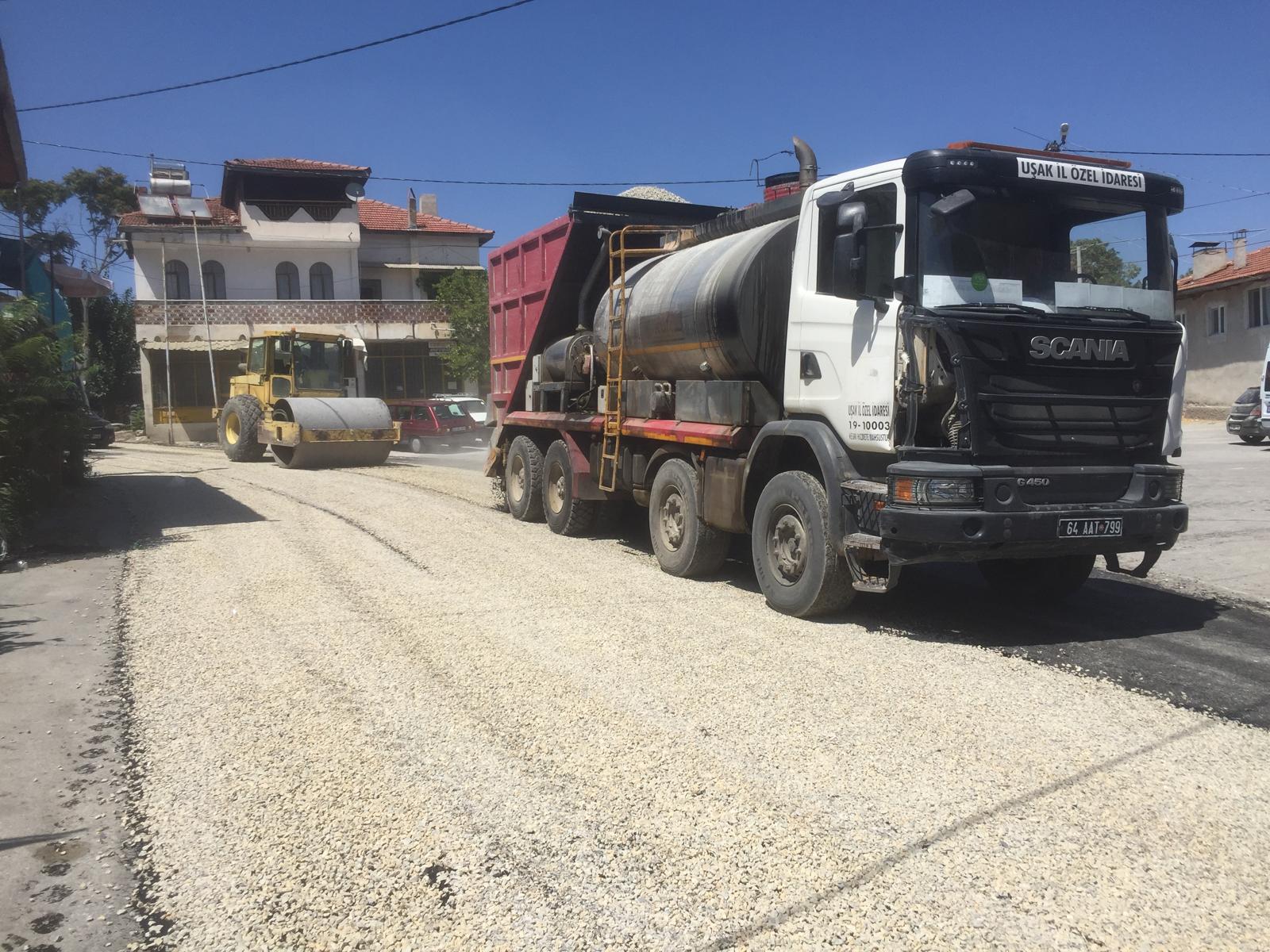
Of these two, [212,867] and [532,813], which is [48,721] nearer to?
[212,867]

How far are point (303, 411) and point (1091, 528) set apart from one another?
55.2 feet

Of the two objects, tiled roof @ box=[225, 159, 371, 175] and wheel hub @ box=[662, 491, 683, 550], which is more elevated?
tiled roof @ box=[225, 159, 371, 175]

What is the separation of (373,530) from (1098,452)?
7723mm

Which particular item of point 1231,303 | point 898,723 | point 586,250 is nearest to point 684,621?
point 898,723

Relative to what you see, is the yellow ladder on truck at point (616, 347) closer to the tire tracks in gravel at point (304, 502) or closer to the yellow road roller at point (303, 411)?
the tire tracks in gravel at point (304, 502)

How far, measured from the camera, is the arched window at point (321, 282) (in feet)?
125

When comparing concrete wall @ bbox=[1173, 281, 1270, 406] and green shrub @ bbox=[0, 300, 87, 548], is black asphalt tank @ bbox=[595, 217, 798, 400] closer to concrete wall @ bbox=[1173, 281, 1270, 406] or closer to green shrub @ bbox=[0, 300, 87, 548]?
green shrub @ bbox=[0, 300, 87, 548]

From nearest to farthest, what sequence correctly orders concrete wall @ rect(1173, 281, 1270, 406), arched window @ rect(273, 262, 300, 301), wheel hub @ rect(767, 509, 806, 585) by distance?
1. wheel hub @ rect(767, 509, 806, 585)
2. concrete wall @ rect(1173, 281, 1270, 406)
3. arched window @ rect(273, 262, 300, 301)

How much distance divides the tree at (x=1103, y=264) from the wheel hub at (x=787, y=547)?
8.05 feet

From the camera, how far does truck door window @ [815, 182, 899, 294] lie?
6383 mm

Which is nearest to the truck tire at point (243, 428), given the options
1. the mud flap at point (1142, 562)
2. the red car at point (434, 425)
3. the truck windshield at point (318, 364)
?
the truck windshield at point (318, 364)

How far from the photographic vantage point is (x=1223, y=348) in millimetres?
34062

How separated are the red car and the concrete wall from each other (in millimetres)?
23051

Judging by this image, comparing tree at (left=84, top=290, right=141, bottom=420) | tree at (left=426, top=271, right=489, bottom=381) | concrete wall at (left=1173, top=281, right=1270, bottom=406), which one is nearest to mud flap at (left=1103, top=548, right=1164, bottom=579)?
tree at (left=426, top=271, right=489, bottom=381)
